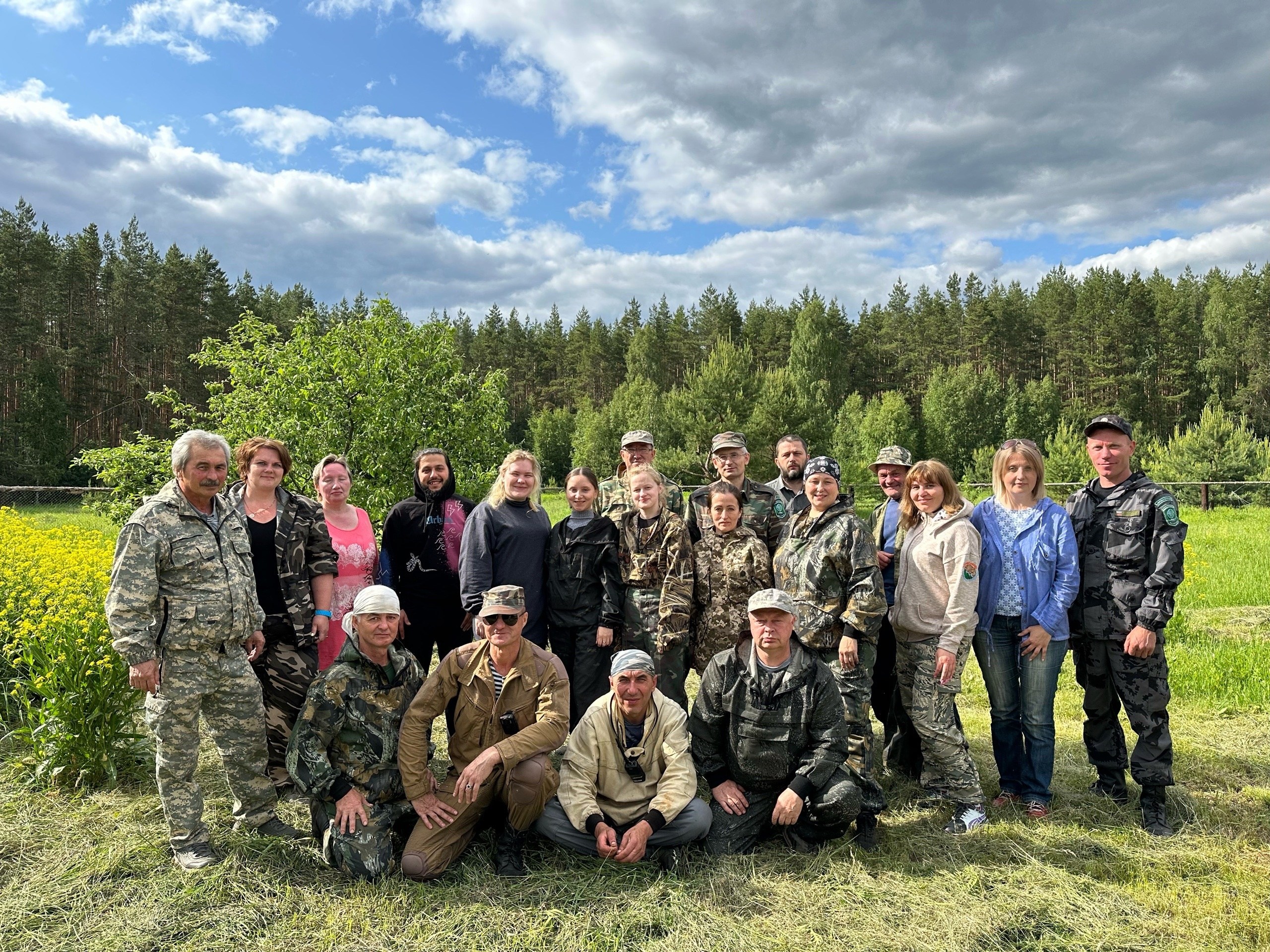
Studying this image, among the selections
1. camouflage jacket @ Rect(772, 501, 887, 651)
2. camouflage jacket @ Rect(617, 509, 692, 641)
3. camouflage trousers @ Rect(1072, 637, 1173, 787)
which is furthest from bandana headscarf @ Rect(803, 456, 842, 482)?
camouflage trousers @ Rect(1072, 637, 1173, 787)

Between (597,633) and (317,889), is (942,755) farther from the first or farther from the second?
(317,889)

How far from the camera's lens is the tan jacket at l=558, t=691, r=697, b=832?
4.02m

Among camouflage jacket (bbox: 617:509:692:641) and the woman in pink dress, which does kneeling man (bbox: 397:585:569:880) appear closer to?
camouflage jacket (bbox: 617:509:692:641)

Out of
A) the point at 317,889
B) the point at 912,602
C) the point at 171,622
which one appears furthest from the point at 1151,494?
the point at 171,622

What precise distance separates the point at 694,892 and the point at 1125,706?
111 inches

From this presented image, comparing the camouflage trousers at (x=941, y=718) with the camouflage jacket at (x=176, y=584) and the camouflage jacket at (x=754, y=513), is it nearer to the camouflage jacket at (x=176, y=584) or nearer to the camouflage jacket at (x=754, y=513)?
the camouflage jacket at (x=754, y=513)

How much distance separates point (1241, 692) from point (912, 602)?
4529 millimetres

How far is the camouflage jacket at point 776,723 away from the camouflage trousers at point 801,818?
0.17ft

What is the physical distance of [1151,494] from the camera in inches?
174

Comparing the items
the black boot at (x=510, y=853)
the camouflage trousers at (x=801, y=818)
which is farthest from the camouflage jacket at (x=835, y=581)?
the black boot at (x=510, y=853)

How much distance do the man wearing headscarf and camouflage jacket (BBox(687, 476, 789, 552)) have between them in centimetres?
153

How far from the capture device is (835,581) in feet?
14.7

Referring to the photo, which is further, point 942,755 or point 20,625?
point 20,625

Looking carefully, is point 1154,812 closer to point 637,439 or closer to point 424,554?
point 637,439
